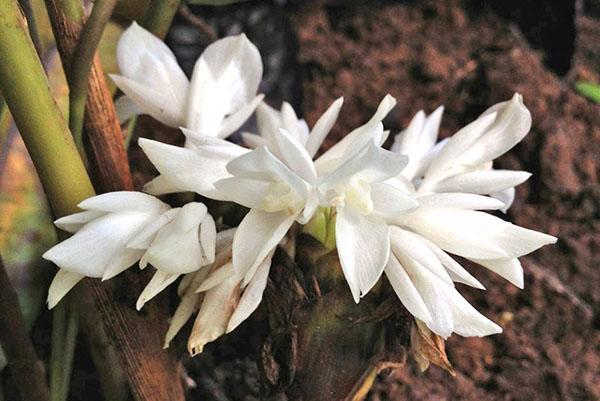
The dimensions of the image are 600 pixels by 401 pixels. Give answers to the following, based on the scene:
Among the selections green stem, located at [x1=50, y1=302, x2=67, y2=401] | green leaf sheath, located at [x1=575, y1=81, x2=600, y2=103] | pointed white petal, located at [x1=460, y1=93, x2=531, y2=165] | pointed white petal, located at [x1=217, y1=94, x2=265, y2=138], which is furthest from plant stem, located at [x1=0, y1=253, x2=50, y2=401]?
green leaf sheath, located at [x1=575, y1=81, x2=600, y2=103]

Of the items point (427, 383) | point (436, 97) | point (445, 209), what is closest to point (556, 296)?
point (427, 383)

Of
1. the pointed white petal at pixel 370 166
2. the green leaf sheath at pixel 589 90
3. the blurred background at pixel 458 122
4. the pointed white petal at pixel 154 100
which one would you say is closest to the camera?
the pointed white petal at pixel 370 166

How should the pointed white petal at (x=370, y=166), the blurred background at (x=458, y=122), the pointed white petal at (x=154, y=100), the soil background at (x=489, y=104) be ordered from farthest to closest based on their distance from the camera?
the soil background at (x=489, y=104), the blurred background at (x=458, y=122), the pointed white petal at (x=154, y=100), the pointed white petal at (x=370, y=166)

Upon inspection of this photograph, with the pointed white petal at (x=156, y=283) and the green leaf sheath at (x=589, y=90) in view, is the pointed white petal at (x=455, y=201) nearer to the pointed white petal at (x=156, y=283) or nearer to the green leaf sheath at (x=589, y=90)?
the pointed white petal at (x=156, y=283)

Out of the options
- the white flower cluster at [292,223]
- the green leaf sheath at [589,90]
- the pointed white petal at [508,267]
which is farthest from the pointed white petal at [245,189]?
the green leaf sheath at [589,90]

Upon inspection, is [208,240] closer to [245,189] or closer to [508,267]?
[245,189]

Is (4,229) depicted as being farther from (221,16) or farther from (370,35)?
(370,35)

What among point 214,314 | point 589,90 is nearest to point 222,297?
point 214,314

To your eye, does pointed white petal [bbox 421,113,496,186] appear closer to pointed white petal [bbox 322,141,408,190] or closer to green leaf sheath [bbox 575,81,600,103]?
pointed white petal [bbox 322,141,408,190]
